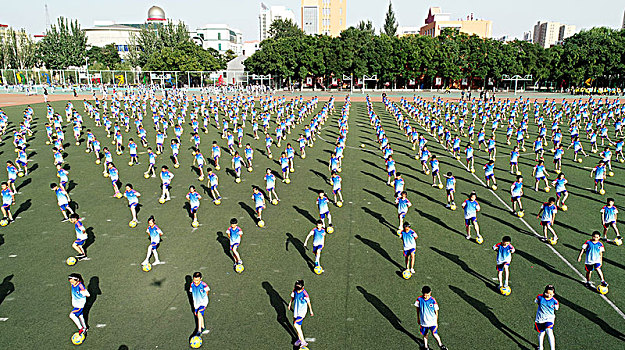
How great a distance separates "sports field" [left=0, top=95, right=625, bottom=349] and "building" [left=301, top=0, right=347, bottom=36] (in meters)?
123

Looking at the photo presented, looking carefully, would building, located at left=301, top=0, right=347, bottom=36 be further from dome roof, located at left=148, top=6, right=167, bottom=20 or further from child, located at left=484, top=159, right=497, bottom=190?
child, located at left=484, top=159, right=497, bottom=190

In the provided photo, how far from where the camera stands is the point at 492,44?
235 ft

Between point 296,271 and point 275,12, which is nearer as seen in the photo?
point 296,271

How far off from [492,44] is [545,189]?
6420 centimetres

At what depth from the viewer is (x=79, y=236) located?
10.5 meters

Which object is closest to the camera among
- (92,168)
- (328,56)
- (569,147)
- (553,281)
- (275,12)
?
(553,281)

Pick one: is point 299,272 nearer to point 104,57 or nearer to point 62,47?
point 62,47

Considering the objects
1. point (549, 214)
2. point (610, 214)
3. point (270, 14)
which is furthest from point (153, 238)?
point (270, 14)

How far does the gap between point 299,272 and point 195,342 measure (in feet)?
10.9

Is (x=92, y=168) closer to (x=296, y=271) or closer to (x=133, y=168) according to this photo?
(x=133, y=168)

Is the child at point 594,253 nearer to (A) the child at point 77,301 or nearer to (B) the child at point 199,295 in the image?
(B) the child at point 199,295

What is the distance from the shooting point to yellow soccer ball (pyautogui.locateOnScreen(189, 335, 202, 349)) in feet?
24.3

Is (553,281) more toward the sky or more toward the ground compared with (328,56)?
more toward the ground

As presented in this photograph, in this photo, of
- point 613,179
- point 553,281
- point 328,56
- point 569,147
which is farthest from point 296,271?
point 328,56
